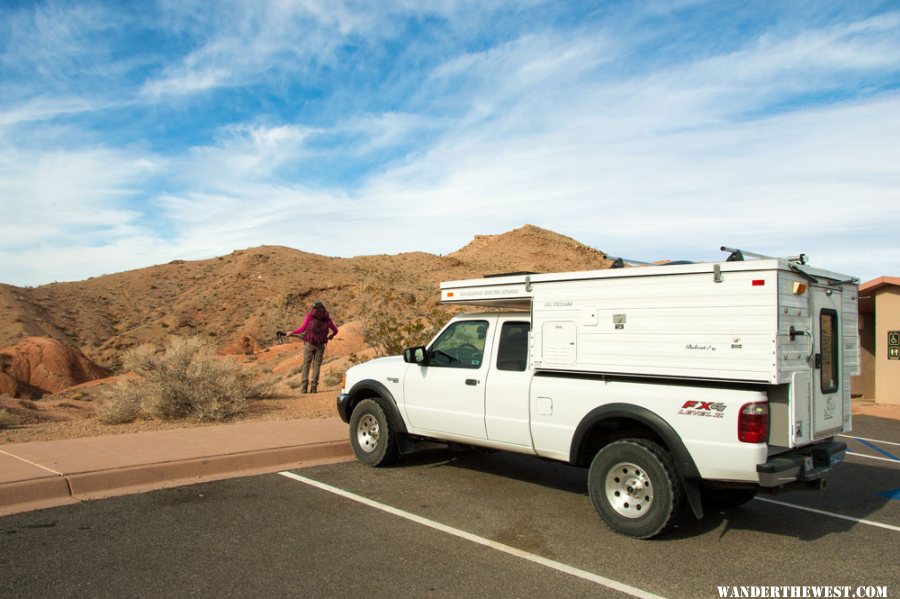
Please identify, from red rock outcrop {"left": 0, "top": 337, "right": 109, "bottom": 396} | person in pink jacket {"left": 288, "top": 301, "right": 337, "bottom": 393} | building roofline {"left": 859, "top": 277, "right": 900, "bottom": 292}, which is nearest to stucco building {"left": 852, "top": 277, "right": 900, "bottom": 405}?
building roofline {"left": 859, "top": 277, "right": 900, "bottom": 292}

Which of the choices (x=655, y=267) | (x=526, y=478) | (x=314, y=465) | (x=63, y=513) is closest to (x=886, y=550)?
(x=655, y=267)

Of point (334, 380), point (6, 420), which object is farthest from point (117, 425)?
point (334, 380)

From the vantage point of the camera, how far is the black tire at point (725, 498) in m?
6.93

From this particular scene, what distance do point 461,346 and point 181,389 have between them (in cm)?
545

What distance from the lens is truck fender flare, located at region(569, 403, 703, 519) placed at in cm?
580

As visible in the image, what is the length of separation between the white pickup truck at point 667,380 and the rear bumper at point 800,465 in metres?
0.01

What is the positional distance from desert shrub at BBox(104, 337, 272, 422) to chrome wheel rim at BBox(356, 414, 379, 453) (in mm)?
3110

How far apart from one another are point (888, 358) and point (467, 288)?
13812 millimetres

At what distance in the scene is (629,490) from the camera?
6238 millimetres

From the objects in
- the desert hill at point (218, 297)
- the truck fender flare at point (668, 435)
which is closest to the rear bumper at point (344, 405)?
the truck fender flare at point (668, 435)

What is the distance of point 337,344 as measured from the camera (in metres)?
27.9

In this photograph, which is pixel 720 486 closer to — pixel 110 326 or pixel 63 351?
pixel 63 351

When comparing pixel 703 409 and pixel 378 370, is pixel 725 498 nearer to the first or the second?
pixel 703 409

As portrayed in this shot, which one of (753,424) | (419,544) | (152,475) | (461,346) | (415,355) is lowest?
(419,544)
